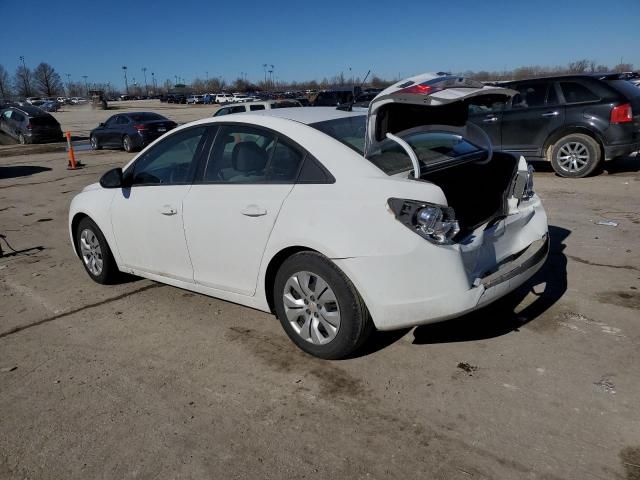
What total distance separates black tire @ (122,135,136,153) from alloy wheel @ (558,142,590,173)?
14.5m

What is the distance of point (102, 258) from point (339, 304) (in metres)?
2.79

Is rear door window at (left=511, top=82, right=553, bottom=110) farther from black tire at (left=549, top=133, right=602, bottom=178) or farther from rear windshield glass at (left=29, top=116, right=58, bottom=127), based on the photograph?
rear windshield glass at (left=29, top=116, right=58, bottom=127)

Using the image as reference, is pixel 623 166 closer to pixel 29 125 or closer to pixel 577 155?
pixel 577 155

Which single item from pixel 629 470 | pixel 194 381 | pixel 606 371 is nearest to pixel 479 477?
pixel 629 470

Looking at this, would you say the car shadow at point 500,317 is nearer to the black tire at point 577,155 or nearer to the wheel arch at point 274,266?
the wheel arch at point 274,266

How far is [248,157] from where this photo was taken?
3725 mm

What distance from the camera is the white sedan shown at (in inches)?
117

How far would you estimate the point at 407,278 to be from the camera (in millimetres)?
2928

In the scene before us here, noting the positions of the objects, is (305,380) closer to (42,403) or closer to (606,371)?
(42,403)

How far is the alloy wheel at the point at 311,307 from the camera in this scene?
3.25 metres

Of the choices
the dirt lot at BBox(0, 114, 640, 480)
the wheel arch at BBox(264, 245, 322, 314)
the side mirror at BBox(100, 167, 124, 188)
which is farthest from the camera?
the side mirror at BBox(100, 167, 124, 188)

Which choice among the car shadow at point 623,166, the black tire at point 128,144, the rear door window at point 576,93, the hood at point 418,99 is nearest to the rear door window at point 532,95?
the rear door window at point 576,93

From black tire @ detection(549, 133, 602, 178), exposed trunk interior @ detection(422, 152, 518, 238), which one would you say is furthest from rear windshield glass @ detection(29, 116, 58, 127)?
exposed trunk interior @ detection(422, 152, 518, 238)

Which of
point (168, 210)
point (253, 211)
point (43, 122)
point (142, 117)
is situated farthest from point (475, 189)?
point (43, 122)
